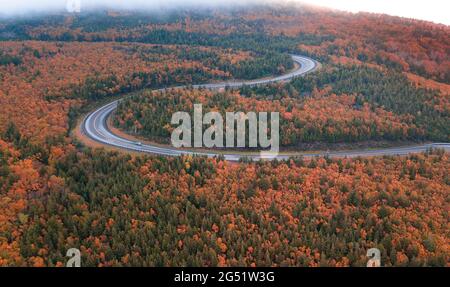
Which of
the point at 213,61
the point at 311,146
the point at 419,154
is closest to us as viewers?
the point at 419,154

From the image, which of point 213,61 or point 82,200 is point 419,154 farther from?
point 213,61

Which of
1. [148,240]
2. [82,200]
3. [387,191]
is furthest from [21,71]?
[387,191]

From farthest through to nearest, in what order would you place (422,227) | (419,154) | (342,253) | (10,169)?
(419,154) < (10,169) < (422,227) < (342,253)

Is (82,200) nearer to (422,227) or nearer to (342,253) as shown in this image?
(342,253)

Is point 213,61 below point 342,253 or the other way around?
the other way around

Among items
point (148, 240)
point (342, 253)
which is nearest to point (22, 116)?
point (148, 240)

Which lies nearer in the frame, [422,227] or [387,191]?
[422,227]

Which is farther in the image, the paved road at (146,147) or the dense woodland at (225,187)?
the paved road at (146,147)

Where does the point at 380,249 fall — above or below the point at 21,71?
below

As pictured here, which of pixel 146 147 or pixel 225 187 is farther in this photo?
pixel 146 147

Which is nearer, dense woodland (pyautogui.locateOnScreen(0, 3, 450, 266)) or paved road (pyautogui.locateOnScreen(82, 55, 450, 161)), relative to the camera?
dense woodland (pyautogui.locateOnScreen(0, 3, 450, 266))
